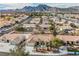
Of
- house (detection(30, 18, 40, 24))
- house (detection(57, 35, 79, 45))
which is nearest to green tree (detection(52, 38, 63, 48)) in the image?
house (detection(57, 35, 79, 45))

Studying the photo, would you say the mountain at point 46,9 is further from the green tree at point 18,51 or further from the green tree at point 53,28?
the green tree at point 18,51

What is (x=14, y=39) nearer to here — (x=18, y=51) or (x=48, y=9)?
(x=18, y=51)

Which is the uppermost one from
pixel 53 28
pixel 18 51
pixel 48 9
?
pixel 48 9

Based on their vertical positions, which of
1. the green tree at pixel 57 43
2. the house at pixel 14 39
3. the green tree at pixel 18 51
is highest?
the house at pixel 14 39

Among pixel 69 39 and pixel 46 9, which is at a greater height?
pixel 46 9

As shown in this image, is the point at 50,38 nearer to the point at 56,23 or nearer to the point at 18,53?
the point at 56,23

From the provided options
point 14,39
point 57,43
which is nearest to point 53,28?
point 57,43

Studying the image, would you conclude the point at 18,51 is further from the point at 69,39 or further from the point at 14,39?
the point at 69,39

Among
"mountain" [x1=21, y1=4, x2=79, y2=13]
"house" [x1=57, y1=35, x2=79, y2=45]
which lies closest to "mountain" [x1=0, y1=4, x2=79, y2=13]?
"mountain" [x1=21, y1=4, x2=79, y2=13]

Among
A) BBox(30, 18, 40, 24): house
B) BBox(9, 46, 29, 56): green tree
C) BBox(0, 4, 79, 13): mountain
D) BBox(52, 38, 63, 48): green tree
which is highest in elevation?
BBox(0, 4, 79, 13): mountain

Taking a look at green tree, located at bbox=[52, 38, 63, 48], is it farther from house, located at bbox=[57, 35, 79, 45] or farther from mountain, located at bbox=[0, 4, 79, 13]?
mountain, located at bbox=[0, 4, 79, 13]

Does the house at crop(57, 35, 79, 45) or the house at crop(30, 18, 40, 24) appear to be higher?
the house at crop(30, 18, 40, 24)

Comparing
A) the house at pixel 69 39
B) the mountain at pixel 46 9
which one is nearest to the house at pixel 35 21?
the mountain at pixel 46 9
